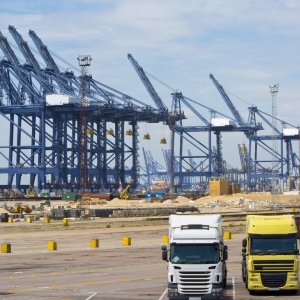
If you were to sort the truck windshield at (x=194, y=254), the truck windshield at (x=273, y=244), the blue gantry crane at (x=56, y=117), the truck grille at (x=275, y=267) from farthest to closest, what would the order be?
the blue gantry crane at (x=56, y=117)
the truck windshield at (x=273, y=244)
the truck grille at (x=275, y=267)
the truck windshield at (x=194, y=254)

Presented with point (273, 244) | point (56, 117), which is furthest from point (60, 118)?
point (273, 244)

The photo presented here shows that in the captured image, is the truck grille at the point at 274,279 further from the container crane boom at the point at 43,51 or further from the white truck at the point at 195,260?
the container crane boom at the point at 43,51

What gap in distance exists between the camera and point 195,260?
2156 centimetres

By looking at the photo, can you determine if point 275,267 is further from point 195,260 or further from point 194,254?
point 195,260

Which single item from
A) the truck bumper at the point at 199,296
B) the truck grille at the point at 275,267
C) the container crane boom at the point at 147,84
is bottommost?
the truck bumper at the point at 199,296

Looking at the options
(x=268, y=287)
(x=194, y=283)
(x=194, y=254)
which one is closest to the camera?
(x=194, y=283)

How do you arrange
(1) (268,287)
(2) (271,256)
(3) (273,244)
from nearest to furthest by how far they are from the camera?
(1) (268,287) < (2) (271,256) < (3) (273,244)

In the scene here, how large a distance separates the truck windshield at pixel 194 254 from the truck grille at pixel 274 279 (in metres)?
2.43

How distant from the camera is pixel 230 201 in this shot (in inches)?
4924

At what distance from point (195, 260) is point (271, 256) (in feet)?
10.8

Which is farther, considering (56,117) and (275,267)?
(56,117)

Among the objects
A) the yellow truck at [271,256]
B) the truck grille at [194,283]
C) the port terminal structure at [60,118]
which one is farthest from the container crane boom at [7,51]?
the truck grille at [194,283]

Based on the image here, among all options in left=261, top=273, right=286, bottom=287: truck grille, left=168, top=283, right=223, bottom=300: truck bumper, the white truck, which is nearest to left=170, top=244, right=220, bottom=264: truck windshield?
the white truck

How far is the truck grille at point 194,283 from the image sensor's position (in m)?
21.0
